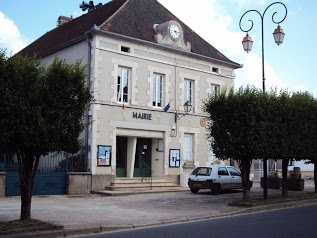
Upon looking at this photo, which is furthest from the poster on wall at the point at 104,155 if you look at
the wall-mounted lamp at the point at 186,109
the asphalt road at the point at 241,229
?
the asphalt road at the point at 241,229

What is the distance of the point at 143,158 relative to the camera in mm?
24312

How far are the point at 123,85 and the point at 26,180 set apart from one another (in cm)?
1231

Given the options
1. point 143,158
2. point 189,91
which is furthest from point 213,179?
point 189,91

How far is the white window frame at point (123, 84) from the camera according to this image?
73.2 ft

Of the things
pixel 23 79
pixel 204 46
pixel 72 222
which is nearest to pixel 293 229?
pixel 72 222

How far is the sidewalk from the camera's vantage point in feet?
37.4

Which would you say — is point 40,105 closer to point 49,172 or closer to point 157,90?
point 49,172

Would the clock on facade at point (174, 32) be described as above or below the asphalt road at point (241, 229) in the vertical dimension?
above

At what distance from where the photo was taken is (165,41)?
24.2 metres

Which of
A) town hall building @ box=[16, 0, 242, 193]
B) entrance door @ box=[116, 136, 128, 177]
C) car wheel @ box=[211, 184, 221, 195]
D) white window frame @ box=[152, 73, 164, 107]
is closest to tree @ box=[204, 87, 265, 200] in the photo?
car wheel @ box=[211, 184, 221, 195]

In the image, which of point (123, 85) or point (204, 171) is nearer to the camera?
point (204, 171)

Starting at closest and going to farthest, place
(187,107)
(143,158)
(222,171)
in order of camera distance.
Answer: (222,171) < (143,158) < (187,107)

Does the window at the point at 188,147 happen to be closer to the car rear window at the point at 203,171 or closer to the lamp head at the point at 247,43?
the car rear window at the point at 203,171

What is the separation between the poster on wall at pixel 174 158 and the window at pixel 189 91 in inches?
129
